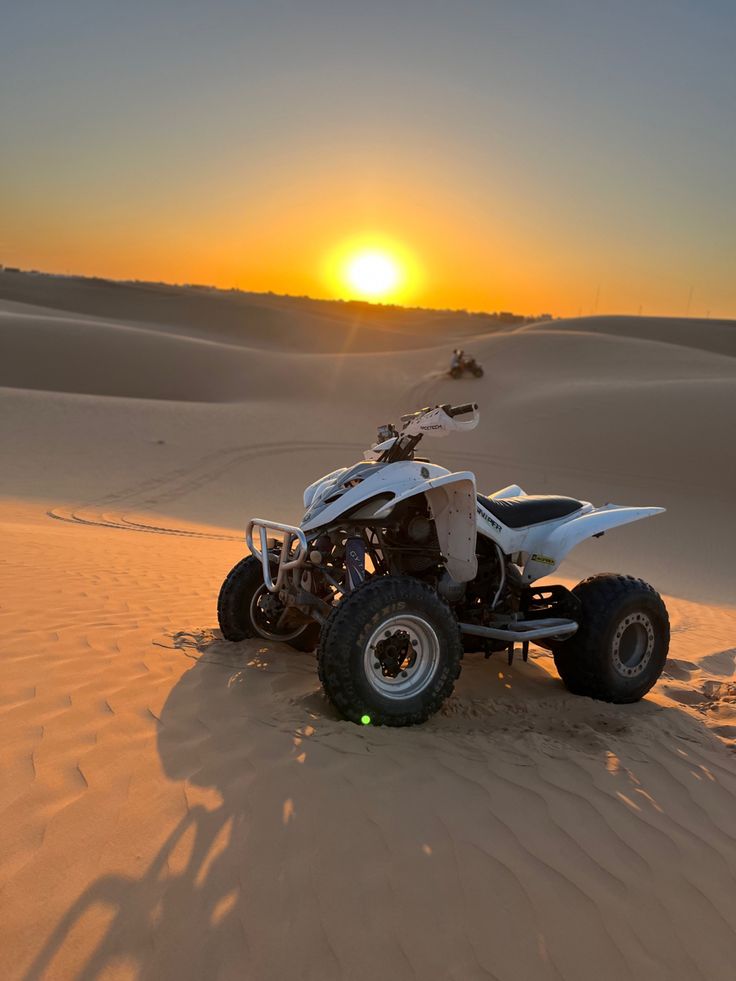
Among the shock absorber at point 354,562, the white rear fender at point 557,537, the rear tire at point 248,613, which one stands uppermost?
the white rear fender at point 557,537

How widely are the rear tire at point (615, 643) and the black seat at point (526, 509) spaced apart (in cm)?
53

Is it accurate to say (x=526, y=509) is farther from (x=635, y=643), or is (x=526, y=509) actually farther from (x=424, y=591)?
(x=424, y=591)

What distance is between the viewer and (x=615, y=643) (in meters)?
4.66

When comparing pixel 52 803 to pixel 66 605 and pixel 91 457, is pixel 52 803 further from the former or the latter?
pixel 91 457

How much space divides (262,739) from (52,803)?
3.23ft

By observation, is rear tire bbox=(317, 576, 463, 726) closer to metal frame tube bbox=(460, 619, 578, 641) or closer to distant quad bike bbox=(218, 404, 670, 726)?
distant quad bike bbox=(218, 404, 670, 726)

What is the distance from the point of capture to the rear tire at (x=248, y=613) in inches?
198

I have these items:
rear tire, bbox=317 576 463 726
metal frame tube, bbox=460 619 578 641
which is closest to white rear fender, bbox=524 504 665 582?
metal frame tube, bbox=460 619 578 641

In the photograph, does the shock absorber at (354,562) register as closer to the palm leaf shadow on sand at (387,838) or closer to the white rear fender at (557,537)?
the palm leaf shadow on sand at (387,838)

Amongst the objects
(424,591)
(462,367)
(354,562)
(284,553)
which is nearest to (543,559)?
(424,591)

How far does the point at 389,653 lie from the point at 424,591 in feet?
1.27

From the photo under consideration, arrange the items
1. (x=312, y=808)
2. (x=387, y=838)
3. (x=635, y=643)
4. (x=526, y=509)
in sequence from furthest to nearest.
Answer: (x=526, y=509) < (x=635, y=643) < (x=312, y=808) < (x=387, y=838)

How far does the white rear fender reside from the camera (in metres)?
4.80

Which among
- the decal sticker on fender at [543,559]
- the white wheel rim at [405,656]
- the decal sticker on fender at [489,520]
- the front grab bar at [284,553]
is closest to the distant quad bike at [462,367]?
the decal sticker on fender at [543,559]
